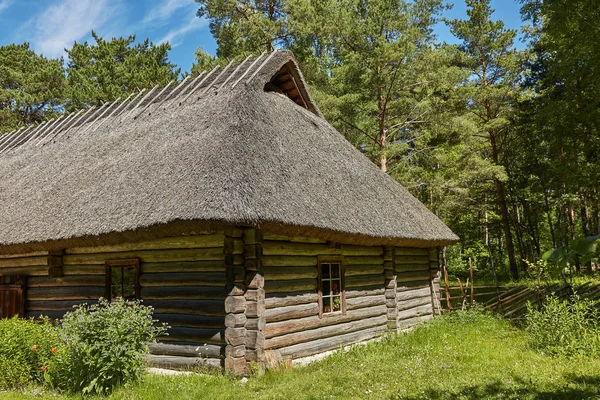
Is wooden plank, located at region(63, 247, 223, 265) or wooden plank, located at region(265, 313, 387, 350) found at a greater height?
wooden plank, located at region(63, 247, 223, 265)

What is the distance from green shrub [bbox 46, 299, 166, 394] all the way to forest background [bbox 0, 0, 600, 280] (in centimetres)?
1288

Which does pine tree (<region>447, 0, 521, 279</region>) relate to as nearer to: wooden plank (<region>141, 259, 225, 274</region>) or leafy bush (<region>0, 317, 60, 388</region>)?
wooden plank (<region>141, 259, 225, 274</region>)

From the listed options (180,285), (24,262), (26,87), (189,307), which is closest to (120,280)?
(180,285)

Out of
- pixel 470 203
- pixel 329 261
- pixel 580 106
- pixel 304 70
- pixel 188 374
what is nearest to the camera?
pixel 188 374

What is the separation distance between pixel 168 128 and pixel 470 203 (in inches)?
743

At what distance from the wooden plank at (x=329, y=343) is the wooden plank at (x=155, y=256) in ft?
6.68

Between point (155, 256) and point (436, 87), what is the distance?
1499 cm

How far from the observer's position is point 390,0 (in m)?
17.3

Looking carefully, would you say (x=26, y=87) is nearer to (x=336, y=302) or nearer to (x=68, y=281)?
(x=68, y=281)

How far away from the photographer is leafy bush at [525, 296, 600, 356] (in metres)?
7.80

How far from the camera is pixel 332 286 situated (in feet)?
31.2

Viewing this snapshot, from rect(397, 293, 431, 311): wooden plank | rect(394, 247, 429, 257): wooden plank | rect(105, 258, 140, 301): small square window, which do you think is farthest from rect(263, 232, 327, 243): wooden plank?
rect(397, 293, 431, 311): wooden plank

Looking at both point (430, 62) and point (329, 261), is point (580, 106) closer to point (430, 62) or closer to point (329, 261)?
point (430, 62)

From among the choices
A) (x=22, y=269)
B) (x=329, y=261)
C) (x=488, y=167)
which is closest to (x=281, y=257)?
(x=329, y=261)
